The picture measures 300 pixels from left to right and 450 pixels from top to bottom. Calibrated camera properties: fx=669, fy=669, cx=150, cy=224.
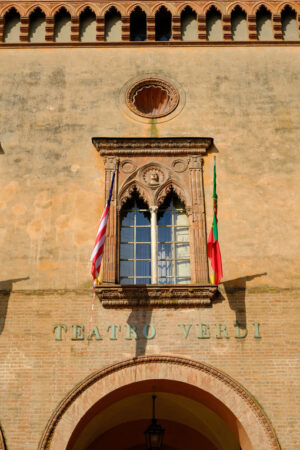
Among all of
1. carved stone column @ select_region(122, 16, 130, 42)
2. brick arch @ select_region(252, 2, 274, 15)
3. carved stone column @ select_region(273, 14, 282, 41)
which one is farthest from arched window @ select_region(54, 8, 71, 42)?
carved stone column @ select_region(273, 14, 282, 41)

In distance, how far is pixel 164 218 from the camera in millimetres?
12883

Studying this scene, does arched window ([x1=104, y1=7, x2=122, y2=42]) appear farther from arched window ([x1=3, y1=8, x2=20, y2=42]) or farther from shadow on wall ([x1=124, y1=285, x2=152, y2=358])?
shadow on wall ([x1=124, y1=285, x2=152, y2=358])

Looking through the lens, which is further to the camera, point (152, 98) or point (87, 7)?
point (87, 7)

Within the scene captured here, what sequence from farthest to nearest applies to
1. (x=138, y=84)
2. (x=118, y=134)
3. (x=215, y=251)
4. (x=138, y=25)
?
(x=138, y=25), (x=138, y=84), (x=118, y=134), (x=215, y=251)

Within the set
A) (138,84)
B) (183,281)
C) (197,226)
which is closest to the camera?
(183,281)

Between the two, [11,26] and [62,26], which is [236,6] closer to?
[62,26]

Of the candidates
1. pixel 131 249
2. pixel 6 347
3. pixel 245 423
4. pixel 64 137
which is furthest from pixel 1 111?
pixel 245 423

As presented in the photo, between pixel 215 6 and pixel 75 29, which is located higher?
pixel 215 6

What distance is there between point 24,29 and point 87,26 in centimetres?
139

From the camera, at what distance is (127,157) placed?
517 inches

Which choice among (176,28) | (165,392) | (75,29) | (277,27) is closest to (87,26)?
(75,29)

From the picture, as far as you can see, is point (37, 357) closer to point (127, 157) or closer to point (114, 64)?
point (127, 157)

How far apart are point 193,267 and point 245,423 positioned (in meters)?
2.87

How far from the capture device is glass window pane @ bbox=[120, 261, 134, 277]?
12414mm
